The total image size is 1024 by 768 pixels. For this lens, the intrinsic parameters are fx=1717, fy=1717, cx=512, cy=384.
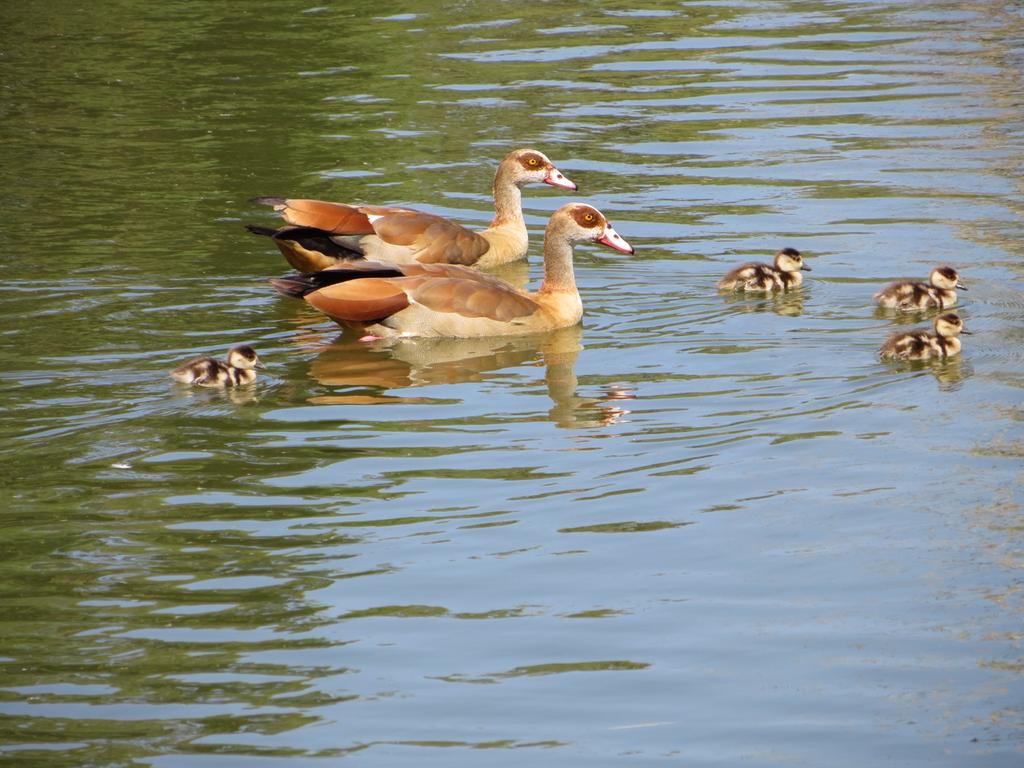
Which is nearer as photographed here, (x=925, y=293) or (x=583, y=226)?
(x=925, y=293)

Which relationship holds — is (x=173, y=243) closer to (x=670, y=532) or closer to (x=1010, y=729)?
(x=670, y=532)

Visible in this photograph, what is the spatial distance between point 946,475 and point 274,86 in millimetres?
12838

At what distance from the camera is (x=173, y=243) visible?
13391 millimetres

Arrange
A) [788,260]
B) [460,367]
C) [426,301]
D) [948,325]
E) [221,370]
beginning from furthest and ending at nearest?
1. [788,260]
2. [426,301]
3. [460,367]
4. [948,325]
5. [221,370]

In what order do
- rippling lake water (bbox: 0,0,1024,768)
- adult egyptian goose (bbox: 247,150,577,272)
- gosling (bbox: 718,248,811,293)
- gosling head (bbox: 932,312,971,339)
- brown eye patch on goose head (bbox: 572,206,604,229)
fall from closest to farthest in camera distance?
rippling lake water (bbox: 0,0,1024,768) < gosling head (bbox: 932,312,971,339) < gosling (bbox: 718,248,811,293) < brown eye patch on goose head (bbox: 572,206,604,229) < adult egyptian goose (bbox: 247,150,577,272)

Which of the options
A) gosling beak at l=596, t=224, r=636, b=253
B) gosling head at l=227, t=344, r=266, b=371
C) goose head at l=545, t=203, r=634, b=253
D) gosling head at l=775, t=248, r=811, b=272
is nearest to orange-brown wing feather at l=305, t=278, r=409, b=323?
gosling head at l=227, t=344, r=266, b=371

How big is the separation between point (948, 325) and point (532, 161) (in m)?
4.75

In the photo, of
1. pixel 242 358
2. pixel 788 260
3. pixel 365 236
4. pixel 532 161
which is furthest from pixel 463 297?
pixel 532 161

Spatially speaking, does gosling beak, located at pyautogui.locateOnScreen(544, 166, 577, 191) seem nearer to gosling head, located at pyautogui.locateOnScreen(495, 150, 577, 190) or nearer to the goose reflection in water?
gosling head, located at pyautogui.locateOnScreen(495, 150, 577, 190)

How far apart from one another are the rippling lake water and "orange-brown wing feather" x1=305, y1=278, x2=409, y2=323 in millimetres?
242

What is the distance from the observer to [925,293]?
11023mm

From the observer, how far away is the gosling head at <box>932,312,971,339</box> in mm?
10188

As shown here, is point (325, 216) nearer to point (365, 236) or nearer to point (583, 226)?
point (365, 236)

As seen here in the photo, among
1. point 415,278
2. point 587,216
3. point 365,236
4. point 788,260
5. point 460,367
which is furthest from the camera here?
point 365,236
